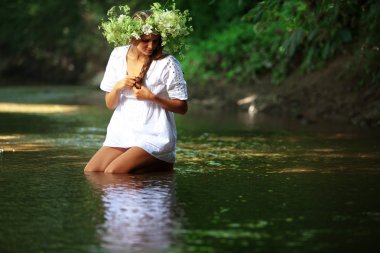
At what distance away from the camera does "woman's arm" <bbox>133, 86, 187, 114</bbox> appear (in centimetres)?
852

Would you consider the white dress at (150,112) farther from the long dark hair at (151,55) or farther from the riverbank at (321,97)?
the riverbank at (321,97)

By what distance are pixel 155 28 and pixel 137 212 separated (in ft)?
8.05

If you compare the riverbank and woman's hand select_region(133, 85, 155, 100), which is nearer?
woman's hand select_region(133, 85, 155, 100)

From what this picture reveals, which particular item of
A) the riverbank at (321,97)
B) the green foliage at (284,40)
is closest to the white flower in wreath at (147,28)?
the green foliage at (284,40)

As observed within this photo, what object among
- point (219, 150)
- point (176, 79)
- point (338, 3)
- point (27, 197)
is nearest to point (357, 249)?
point (27, 197)

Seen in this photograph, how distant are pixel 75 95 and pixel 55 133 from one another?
962 cm

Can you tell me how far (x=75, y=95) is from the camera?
73.5ft

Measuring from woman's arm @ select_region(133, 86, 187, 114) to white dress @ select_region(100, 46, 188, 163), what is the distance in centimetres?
7

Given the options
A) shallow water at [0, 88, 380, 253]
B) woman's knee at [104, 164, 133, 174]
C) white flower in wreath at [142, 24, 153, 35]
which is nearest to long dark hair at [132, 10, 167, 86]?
white flower in wreath at [142, 24, 153, 35]

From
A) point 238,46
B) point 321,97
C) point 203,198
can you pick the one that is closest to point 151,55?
point 203,198

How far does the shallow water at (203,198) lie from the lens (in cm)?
575

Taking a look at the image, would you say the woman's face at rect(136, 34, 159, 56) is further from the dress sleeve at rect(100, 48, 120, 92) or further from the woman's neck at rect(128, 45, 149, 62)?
the dress sleeve at rect(100, 48, 120, 92)

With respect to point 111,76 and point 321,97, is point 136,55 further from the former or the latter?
point 321,97

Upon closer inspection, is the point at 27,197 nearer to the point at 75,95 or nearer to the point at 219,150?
the point at 219,150
